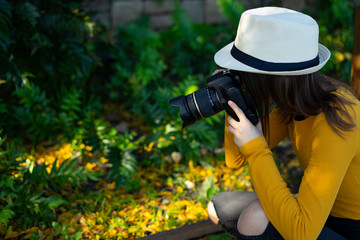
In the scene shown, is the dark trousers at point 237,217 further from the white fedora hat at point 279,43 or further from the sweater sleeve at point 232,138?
the white fedora hat at point 279,43

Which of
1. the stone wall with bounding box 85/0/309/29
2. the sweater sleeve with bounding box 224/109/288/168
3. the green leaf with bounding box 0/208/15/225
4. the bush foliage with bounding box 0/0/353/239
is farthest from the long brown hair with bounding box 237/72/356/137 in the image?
the stone wall with bounding box 85/0/309/29

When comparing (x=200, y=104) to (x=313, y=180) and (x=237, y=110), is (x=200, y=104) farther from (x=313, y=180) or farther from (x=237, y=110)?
(x=313, y=180)

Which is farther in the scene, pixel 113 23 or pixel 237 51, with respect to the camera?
pixel 113 23

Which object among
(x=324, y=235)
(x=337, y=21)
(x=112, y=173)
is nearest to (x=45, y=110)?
(x=112, y=173)

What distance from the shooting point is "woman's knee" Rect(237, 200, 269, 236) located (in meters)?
1.67

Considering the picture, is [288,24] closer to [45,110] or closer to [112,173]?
[112,173]

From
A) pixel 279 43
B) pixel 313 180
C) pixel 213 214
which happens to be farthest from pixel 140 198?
pixel 279 43

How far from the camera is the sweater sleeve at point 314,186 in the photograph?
142 cm

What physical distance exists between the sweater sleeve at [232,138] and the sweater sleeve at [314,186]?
39cm

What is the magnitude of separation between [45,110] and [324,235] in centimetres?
230

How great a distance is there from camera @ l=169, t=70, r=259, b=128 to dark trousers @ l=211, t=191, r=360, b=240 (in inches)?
21.2

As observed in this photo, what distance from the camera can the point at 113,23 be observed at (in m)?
4.38

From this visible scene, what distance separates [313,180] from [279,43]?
1.82 ft

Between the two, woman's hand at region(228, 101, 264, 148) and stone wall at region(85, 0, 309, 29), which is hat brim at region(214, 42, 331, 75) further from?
stone wall at region(85, 0, 309, 29)
